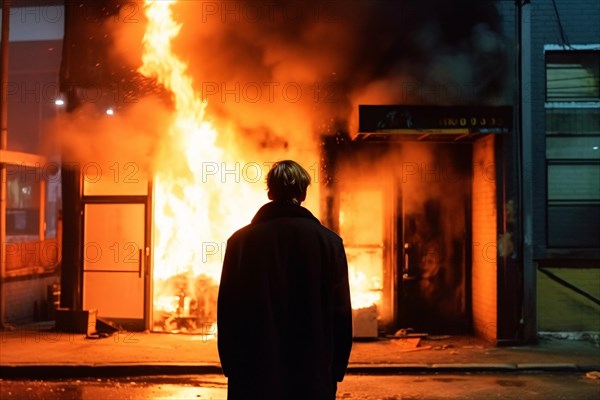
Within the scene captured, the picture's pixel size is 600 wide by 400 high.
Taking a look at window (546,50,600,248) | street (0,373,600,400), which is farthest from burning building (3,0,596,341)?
street (0,373,600,400)

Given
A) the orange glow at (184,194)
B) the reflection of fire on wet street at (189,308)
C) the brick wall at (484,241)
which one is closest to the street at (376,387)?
the brick wall at (484,241)

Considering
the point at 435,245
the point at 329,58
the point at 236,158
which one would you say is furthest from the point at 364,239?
the point at 329,58

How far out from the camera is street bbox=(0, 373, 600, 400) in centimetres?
669

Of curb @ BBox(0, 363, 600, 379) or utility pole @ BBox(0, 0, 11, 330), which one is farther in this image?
utility pole @ BBox(0, 0, 11, 330)

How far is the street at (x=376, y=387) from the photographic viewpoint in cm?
669

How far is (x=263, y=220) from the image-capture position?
291 centimetres

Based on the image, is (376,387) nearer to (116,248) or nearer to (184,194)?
(184,194)

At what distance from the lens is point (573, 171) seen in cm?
1016

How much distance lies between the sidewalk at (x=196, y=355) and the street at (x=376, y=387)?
0.20 meters

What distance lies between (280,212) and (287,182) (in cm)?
16

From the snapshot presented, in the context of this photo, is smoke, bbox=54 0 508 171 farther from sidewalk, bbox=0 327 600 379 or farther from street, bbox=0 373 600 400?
street, bbox=0 373 600 400

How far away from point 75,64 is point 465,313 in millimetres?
8125

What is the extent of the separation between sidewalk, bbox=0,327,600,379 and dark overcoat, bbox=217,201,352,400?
5.36m

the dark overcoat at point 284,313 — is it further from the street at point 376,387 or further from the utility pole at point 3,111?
the utility pole at point 3,111
